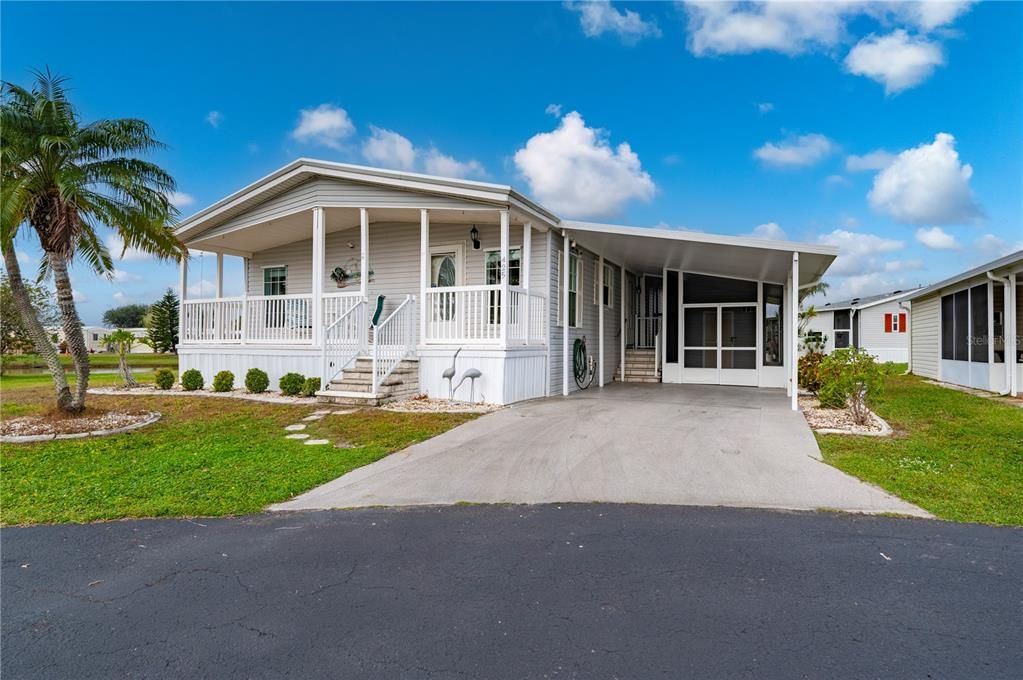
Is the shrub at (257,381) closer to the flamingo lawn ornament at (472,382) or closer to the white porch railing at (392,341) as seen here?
the white porch railing at (392,341)

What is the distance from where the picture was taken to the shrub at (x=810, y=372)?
1172 cm

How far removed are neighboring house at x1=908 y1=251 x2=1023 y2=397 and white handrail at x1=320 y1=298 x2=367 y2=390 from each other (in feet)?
44.1

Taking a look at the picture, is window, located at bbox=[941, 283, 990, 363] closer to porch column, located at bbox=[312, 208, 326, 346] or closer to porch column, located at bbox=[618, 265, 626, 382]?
porch column, located at bbox=[618, 265, 626, 382]

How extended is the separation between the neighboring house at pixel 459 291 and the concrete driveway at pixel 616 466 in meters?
2.29

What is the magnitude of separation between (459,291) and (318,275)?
310 centimetres

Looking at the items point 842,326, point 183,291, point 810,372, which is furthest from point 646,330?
point 842,326

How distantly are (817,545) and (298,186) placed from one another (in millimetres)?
11685

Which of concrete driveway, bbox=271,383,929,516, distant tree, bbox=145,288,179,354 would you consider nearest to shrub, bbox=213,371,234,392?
concrete driveway, bbox=271,383,929,516

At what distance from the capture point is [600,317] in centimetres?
1356

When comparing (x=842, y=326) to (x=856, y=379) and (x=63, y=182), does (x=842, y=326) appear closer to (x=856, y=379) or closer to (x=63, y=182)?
(x=856, y=379)

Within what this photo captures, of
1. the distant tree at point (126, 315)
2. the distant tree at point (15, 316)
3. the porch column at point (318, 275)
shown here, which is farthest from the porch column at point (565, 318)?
the distant tree at point (126, 315)

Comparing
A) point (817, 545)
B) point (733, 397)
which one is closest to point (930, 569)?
point (817, 545)

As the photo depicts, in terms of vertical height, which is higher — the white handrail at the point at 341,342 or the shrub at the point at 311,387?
the white handrail at the point at 341,342

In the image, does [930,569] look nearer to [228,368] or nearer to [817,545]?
[817,545]
